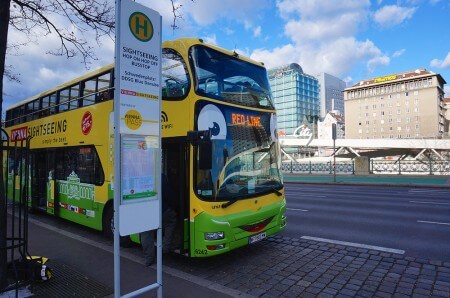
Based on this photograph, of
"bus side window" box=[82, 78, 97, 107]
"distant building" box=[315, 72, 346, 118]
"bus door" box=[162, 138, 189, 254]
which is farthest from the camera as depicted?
"distant building" box=[315, 72, 346, 118]

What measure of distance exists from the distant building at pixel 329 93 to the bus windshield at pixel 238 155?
501 feet

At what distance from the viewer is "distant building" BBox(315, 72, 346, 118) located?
526ft

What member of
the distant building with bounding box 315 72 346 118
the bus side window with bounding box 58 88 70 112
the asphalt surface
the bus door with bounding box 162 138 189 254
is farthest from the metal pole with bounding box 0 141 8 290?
the distant building with bounding box 315 72 346 118

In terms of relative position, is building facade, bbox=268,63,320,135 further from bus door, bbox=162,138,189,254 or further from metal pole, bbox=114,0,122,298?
metal pole, bbox=114,0,122,298

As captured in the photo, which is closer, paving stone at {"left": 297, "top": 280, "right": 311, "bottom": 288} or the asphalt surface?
the asphalt surface

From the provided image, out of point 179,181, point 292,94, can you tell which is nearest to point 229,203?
point 179,181

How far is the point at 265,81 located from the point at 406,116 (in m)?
122

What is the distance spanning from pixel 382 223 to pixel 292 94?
388ft

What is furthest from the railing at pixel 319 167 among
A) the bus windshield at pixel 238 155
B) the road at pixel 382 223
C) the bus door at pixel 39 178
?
the bus windshield at pixel 238 155

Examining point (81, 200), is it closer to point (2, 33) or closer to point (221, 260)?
point (221, 260)

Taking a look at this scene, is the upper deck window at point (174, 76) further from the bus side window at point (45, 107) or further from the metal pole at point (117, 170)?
the bus side window at point (45, 107)

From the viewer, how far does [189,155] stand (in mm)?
5738

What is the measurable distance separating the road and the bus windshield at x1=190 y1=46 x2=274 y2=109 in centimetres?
353

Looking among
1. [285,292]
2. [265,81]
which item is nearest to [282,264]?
[285,292]
